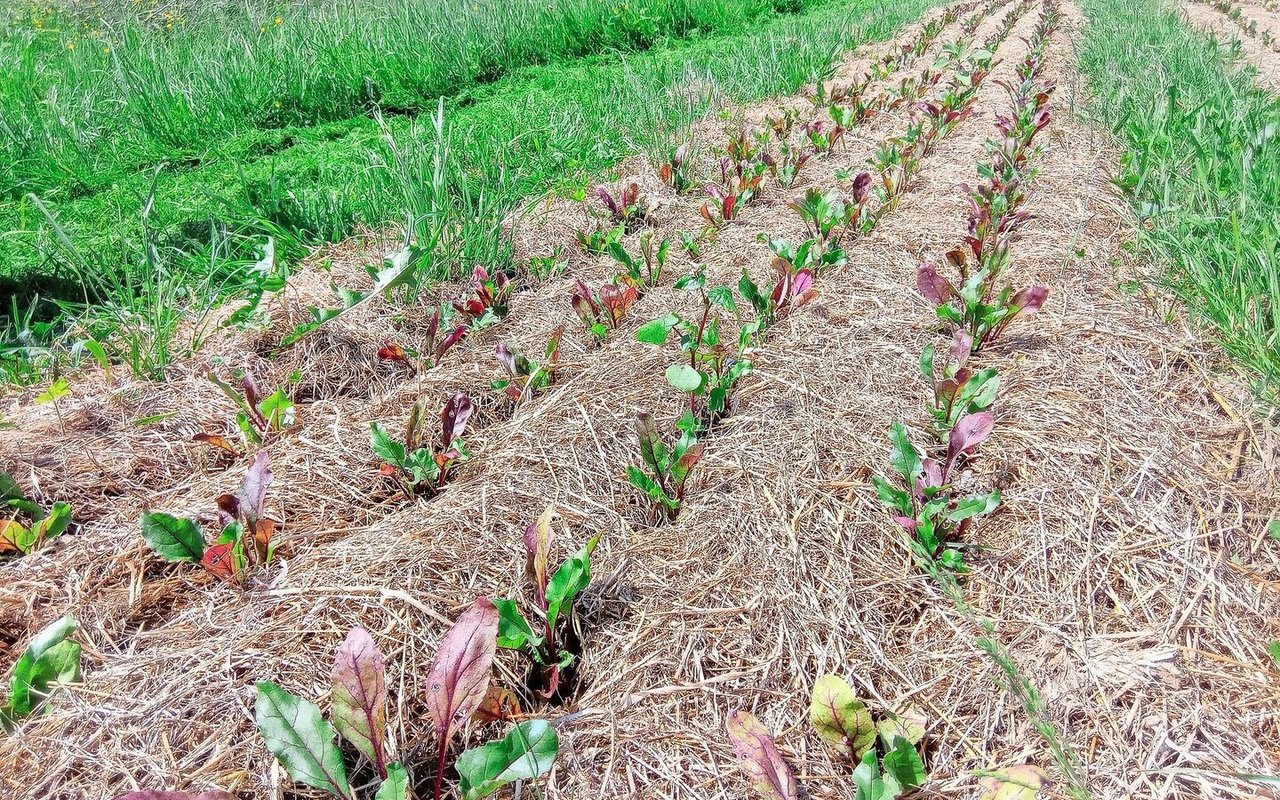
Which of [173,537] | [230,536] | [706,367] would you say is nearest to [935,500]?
[706,367]

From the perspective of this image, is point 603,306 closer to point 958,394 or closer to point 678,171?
point 958,394

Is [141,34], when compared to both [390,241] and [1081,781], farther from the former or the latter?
[1081,781]

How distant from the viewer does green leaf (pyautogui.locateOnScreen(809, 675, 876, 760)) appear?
1005mm

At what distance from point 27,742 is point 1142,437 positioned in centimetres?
216

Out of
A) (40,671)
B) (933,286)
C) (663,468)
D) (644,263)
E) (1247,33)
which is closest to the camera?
(40,671)

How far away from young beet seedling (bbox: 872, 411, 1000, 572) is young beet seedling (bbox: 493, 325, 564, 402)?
0.99 m

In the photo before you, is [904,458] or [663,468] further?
[663,468]

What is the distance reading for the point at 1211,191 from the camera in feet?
7.59

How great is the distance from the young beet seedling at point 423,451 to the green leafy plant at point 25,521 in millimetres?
646

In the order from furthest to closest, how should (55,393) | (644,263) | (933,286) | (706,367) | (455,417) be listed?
1. (644,263)
2. (933,286)
3. (706,367)
4. (55,393)
5. (455,417)

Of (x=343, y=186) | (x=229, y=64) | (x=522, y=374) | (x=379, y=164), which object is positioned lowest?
(x=522, y=374)

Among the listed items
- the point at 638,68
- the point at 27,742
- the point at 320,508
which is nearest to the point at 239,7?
the point at 638,68

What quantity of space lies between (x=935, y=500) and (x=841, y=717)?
0.54 metres

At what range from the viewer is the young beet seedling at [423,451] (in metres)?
1.58
